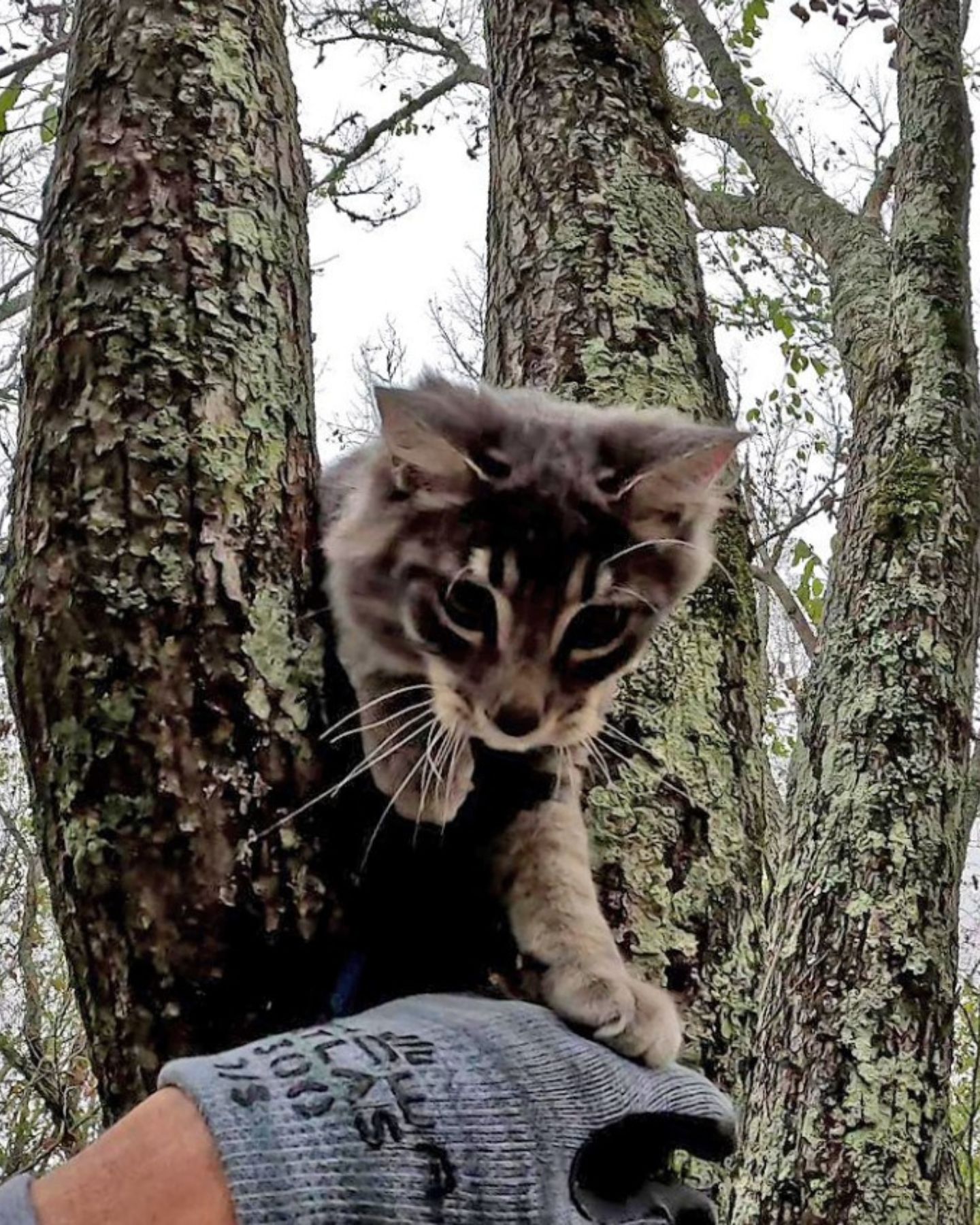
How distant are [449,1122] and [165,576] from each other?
619 millimetres

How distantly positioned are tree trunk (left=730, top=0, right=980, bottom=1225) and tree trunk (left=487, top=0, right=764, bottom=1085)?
714mm

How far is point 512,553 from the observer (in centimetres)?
156

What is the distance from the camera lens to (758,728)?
179 centimetres

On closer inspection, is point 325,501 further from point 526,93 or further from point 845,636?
point 845,636

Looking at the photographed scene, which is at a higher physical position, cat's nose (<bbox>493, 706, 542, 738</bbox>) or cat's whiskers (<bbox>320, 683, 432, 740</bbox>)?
cat's whiskers (<bbox>320, 683, 432, 740</bbox>)

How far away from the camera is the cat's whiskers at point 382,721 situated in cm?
143

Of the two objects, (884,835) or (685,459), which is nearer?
(685,459)

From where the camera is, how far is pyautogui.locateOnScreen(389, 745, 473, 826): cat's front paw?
155 centimetres

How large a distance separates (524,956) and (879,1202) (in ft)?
3.63

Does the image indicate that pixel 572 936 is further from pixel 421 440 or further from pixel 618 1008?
pixel 421 440

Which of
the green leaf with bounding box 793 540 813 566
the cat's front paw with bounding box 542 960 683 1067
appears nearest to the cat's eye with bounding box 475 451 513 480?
the cat's front paw with bounding box 542 960 683 1067

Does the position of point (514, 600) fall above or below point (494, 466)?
below

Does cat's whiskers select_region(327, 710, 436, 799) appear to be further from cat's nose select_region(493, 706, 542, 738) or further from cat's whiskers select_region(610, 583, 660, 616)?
cat's whiskers select_region(610, 583, 660, 616)

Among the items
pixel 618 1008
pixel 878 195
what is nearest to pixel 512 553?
pixel 618 1008
